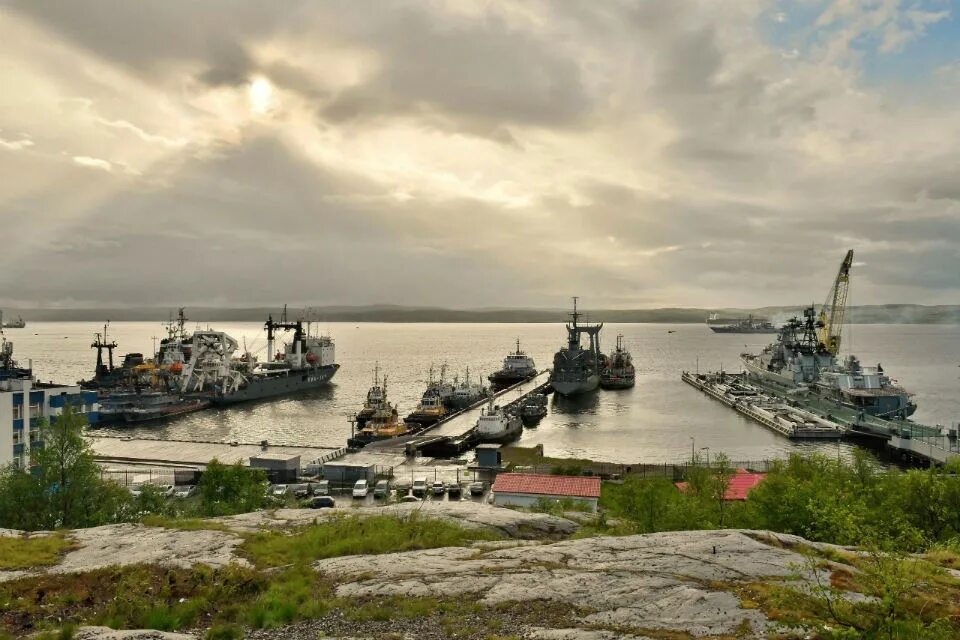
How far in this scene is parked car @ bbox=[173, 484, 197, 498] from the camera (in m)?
38.0

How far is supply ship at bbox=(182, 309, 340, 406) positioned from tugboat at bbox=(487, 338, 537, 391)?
35.4 m

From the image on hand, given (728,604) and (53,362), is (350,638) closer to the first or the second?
(728,604)

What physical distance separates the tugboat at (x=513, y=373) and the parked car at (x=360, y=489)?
267 feet

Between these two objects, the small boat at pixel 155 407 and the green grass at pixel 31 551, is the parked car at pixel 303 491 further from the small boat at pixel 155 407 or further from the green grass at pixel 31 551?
the small boat at pixel 155 407

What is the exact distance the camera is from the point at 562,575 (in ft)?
39.8

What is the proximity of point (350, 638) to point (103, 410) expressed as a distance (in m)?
89.8

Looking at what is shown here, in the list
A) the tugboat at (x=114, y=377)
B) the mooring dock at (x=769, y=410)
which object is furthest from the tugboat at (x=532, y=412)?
the tugboat at (x=114, y=377)

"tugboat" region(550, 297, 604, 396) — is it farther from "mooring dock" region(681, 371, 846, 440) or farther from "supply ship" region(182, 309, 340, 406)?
"supply ship" region(182, 309, 340, 406)

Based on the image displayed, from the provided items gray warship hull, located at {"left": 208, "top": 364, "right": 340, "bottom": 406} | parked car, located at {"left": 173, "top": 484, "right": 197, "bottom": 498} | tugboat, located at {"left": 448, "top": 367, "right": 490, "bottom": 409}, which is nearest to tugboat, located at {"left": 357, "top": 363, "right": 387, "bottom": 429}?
tugboat, located at {"left": 448, "top": 367, "right": 490, "bottom": 409}

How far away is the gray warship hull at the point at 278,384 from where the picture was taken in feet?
325

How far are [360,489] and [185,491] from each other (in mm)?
11879

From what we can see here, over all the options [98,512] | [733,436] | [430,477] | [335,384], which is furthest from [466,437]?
[335,384]

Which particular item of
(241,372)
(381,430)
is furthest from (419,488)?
(241,372)

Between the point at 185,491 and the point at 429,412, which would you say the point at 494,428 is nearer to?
the point at 429,412
